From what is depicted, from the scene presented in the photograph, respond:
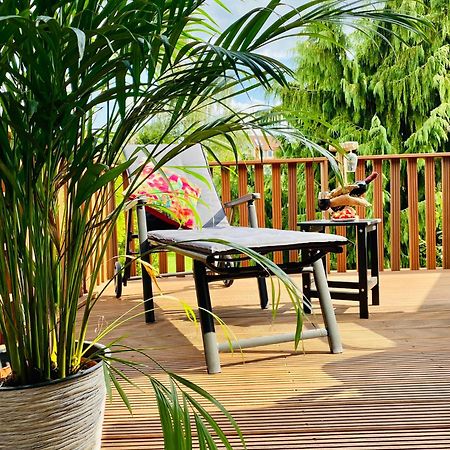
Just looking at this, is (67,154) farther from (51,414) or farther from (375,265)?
(375,265)

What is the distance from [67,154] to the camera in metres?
1.11

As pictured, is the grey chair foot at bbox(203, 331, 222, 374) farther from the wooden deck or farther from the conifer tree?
the conifer tree

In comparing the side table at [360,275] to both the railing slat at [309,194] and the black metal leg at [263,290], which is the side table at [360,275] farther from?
the railing slat at [309,194]

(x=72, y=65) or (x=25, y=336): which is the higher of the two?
(x=72, y=65)

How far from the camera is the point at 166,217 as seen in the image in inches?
137

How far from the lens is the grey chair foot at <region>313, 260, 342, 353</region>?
7.03ft

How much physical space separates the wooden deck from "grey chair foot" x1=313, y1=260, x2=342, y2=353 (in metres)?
0.05

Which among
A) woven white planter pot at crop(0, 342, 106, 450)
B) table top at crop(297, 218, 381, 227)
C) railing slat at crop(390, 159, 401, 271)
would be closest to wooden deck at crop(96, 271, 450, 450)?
woven white planter pot at crop(0, 342, 106, 450)

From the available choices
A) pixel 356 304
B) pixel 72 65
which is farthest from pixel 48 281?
pixel 356 304

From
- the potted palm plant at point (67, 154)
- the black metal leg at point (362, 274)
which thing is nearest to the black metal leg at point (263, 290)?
the black metal leg at point (362, 274)

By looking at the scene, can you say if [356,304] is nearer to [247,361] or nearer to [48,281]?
[247,361]

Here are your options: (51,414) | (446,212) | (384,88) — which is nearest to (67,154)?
(51,414)

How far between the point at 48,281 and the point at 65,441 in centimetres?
30

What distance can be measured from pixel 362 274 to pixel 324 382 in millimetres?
1081
